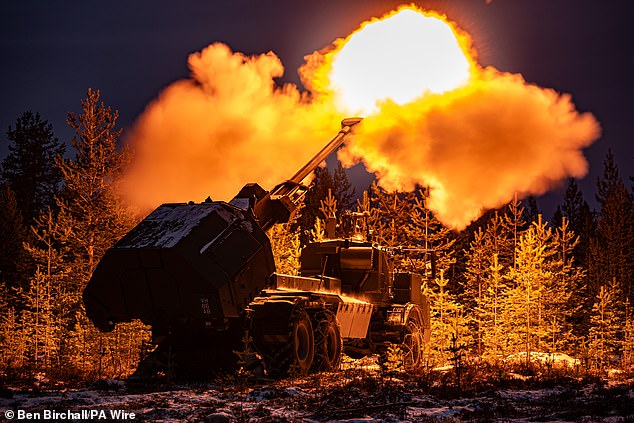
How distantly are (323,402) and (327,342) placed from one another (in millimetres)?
6010

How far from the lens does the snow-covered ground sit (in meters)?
12.6

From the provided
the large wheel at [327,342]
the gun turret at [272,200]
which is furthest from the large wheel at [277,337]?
the gun turret at [272,200]

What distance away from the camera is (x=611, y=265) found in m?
65.8

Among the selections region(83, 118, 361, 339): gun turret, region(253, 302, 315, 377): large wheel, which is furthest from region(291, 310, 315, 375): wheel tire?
region(83, 118, 361, 339): gun turret

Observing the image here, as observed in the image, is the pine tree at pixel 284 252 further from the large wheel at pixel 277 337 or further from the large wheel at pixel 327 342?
the large wheel at pixel 277 337

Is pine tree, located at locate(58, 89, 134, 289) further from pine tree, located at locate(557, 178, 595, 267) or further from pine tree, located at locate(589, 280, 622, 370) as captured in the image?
pine tree, located at locate(557, 178, 595, 267)

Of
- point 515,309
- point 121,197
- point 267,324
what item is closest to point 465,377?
point 267,324

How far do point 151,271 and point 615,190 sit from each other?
66608 millimetres

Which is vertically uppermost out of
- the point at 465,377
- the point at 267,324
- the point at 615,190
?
the point at 615,190

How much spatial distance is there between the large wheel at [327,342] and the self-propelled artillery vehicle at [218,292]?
0.03m

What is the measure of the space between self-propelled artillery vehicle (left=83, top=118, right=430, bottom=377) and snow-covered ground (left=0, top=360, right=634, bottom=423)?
1.28 metres

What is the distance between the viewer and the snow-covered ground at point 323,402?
1262cm

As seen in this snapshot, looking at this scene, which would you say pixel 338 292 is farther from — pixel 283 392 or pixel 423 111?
pixel 423 111

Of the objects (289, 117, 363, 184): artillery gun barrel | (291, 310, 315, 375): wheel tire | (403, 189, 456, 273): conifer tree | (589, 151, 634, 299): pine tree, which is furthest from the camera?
(589, 151, 634, 299): pine tree
